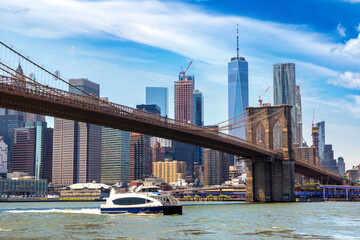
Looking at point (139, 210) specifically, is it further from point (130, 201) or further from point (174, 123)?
point (174, 123)

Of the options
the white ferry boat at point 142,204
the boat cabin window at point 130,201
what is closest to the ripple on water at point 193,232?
the white ferry boat at point 142,204

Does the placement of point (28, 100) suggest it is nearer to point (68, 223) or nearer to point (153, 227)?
point (68, 223)

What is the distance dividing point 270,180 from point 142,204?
147 ft

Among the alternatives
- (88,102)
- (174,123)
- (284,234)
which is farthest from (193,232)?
(174,123)

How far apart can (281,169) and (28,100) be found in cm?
4914

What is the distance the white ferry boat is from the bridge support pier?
3999 cm

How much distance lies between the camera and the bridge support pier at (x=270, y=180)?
87812 mm

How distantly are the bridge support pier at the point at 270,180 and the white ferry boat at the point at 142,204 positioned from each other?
131 ft

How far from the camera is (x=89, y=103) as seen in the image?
2372 inches

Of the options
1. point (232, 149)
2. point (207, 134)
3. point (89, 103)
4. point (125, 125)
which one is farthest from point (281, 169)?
point (89, 103)

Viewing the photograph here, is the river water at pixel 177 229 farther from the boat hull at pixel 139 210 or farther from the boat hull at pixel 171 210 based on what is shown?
the boat hull at pixel 139 210

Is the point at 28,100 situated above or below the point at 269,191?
above

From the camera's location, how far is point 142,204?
48750mm

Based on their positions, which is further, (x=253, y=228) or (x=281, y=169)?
(x=281, y=169)
